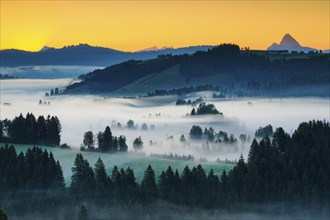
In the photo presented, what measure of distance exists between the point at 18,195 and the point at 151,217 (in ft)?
106

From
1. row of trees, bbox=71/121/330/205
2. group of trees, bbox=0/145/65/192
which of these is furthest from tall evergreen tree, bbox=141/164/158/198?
group of trees, bbox=0/145/65/192

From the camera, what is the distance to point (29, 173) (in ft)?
584

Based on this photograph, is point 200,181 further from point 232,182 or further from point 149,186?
point 149,186

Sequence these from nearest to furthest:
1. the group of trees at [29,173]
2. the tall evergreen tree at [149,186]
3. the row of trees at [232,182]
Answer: the row of trees at [232,182] → the tall evergreen tree at [149,186] → the group of trees at [29,173]

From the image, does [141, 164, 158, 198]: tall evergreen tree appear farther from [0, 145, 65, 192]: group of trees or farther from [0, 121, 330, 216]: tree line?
[0, 145, 65, 192]: group of trees

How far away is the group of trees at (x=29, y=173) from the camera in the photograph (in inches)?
6890

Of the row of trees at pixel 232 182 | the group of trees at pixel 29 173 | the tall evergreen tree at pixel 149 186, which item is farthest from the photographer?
the group of trees at pixel 29 173

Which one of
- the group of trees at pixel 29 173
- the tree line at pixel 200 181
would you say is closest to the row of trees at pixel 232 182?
the tree line at pixel 200 181

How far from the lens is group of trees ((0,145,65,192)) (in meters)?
175

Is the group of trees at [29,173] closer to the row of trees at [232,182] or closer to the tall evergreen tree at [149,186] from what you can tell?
the row of trees at [232,182]

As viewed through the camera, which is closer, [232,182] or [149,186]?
[149,186]

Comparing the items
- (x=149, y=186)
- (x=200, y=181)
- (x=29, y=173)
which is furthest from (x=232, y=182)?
(x=29, y=173)

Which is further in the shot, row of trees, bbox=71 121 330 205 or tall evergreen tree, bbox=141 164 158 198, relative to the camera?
tall evergreen tree, bbox=141 164 158 198

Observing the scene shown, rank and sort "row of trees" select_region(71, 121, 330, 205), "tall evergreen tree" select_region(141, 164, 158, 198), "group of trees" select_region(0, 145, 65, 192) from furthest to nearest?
1. "group of trees" select_region(0, 145, 65, 192)
2. "tall evergreen tree" select_region(141, 164, 158, 198)
3. "row of trees" select_region(71, 121, 330, 205)
